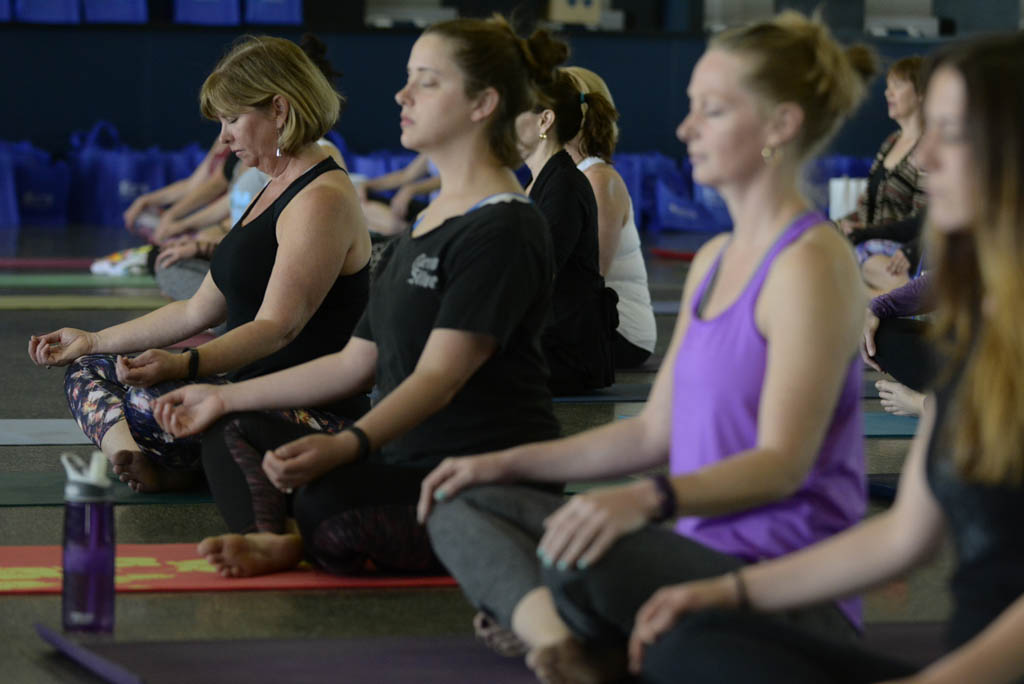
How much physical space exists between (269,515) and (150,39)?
9.92m

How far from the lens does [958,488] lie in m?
1.28

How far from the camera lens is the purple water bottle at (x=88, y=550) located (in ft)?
6.52

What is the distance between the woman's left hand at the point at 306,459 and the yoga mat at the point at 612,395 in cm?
200

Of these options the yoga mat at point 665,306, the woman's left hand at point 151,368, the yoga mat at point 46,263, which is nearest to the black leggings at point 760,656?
the woman's left hand at point 151,368

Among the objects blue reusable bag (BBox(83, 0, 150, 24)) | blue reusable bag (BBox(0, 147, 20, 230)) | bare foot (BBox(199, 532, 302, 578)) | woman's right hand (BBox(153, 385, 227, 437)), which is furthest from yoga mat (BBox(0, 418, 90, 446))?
blue reusable bag (BBox(83, 0, 150, 24))

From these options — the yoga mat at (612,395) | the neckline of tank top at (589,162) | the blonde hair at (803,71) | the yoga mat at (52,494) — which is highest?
the blonde hair at (803,71)

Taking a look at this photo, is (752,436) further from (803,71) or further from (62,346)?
(62,346)

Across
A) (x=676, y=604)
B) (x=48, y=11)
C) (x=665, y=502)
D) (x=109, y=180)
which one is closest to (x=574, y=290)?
(x=665, y=502)

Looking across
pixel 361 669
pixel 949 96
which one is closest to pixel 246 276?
pixel 361 669

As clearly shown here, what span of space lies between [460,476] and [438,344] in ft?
1.14

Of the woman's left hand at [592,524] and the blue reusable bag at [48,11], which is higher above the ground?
the blue reusable bag at [48,11]

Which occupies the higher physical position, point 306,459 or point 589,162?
point 589,162

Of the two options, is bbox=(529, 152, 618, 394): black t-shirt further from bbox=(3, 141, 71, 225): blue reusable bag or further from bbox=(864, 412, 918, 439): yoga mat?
bbox=(3, 141, 71, 225): blue reusable bag

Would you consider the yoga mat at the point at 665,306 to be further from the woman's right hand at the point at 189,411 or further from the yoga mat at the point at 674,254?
the woman's right hand at the point at 189,411
